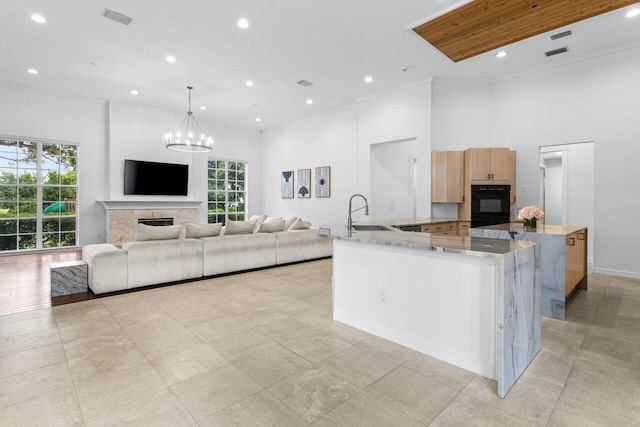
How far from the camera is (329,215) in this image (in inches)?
346

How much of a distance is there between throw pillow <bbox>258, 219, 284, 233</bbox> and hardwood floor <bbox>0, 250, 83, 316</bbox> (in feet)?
8.87

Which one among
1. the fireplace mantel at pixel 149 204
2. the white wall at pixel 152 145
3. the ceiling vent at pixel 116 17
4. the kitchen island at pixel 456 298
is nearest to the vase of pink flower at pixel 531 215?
the kitchen island at pixel 456 298

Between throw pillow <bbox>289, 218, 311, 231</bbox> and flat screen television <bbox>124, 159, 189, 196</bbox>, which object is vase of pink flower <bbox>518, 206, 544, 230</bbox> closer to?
throw pillow <bbox>289, 218, 311, 231</bbox>

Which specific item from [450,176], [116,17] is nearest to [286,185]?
[450,176]

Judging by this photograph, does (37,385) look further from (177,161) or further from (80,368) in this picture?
(177,161)

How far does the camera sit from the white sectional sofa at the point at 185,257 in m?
4.13

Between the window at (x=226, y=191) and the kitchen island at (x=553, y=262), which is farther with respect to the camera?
the window at (x=226, y=191)

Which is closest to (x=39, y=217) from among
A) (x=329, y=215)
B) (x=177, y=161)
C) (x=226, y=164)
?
(x=177, y=161)

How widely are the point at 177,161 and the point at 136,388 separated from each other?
25.6 feet

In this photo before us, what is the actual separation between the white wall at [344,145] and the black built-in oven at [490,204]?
85 centimetres

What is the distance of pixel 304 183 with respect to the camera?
944 cm

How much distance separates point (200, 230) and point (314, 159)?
4.83 meters

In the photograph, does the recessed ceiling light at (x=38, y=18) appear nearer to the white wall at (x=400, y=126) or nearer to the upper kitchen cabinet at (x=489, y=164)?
the white wall at (x=400, y=126)

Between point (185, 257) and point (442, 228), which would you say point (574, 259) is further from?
Result: point (185, 257)
